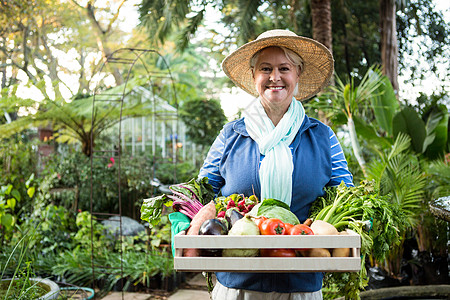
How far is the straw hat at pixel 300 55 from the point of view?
1.99 m

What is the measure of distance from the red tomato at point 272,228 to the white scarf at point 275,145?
451 mm

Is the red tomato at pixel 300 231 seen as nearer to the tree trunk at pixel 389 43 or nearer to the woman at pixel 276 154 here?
the woman at pixel 276 154

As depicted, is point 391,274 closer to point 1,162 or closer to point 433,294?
point 433,294

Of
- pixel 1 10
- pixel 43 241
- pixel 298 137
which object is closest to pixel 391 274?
pixel 298 137

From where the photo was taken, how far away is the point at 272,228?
1.38 metres

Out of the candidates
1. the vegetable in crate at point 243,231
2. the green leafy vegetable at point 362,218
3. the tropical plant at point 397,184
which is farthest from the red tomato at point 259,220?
the tropical plant at point 397,184

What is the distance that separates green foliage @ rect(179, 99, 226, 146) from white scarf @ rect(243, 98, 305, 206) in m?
8.48

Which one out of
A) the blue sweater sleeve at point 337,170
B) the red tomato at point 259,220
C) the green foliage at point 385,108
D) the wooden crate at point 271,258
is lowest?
the wooden crate at point 271,258

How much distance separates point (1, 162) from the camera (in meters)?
6.14

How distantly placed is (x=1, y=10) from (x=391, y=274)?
8.35 metres

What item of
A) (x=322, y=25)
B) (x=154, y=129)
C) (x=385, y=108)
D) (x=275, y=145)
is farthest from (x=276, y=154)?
(x=154, y=129)

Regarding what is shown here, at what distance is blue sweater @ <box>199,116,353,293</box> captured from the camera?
179cm

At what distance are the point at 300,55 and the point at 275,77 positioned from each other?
318 mm

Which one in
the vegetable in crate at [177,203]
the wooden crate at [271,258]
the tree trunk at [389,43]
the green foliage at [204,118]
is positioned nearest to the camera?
the wooden crate at [271,258]
